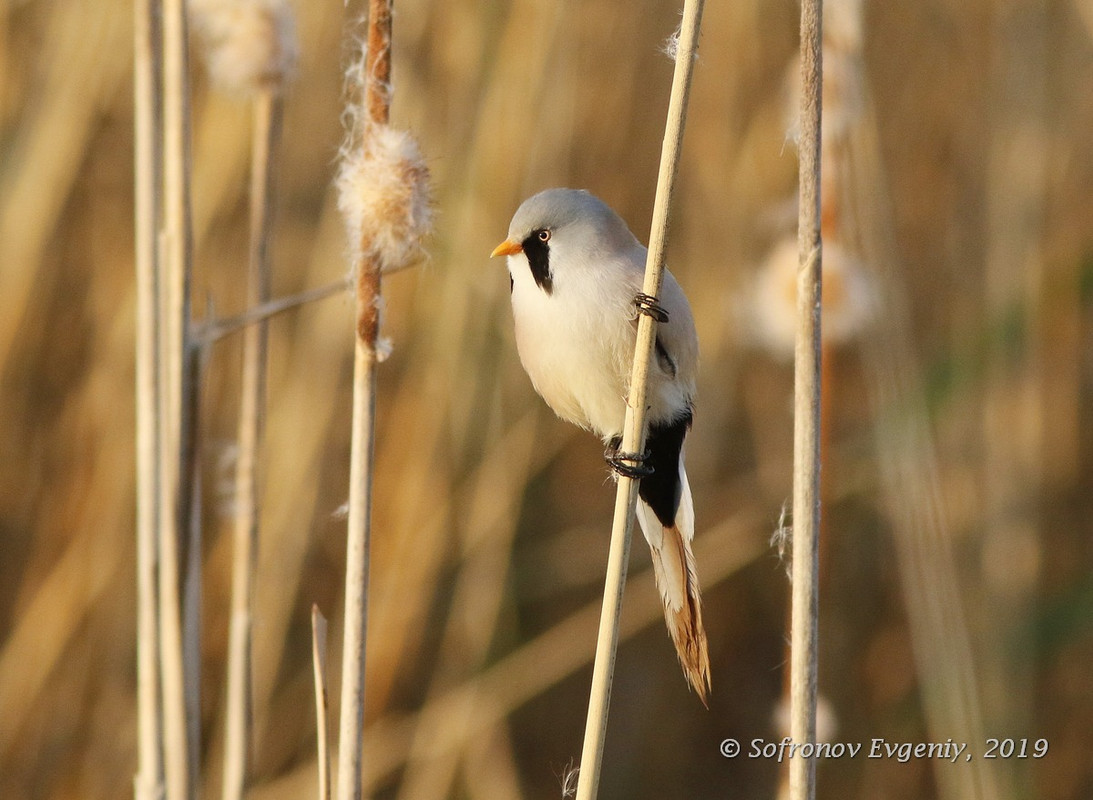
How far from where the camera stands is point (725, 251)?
2.46m

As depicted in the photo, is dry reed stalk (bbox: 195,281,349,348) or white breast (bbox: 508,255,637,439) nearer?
dry reed stalk (bbox: 195,281,349,348)

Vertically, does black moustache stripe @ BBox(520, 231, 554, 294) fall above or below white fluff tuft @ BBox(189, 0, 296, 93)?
below

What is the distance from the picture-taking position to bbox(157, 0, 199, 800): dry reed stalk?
1025mm

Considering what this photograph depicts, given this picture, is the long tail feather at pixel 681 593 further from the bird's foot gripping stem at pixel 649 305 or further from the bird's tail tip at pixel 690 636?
the bird's foot gripping stem at pixel 649 305

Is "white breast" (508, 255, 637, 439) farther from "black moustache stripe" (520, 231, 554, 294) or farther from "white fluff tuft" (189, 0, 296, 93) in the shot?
"white fluff tuft" (189, 0, 296, 93)

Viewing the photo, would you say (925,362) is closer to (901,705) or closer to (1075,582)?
(1075,582)

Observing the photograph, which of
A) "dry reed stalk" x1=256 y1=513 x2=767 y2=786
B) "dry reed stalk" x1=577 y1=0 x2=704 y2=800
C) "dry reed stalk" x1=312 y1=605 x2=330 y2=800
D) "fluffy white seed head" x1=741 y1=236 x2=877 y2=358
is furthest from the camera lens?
"dry reed stalk" x1=256 y1=513 x2=767 y2=786

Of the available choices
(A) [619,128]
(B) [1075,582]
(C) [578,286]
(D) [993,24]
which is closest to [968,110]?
(D) [993,24]

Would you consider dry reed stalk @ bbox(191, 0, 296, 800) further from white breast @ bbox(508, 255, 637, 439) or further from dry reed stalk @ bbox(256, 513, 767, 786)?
dry reed stalk @ bbox(256, 513, 767, 786)

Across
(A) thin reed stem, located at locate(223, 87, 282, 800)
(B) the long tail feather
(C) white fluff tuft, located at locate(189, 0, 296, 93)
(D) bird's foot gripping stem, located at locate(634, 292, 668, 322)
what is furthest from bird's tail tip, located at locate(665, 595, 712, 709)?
(C) white fluff tuft, located at locate(189, 0, 296, 93)

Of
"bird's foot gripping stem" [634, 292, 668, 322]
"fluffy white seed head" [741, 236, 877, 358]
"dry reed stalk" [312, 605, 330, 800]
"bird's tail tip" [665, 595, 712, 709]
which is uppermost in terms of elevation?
"fluffy white seed head" [741, 236, 877, 358]

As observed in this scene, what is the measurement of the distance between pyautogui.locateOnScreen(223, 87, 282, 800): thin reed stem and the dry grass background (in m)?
0.59

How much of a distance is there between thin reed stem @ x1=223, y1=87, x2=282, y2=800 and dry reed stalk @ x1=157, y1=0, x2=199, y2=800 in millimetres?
77

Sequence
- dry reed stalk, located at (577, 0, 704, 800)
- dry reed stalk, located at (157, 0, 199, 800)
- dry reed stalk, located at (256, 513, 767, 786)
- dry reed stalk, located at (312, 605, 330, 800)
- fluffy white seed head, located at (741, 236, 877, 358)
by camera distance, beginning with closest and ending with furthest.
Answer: dry reed stalk, located at (577, 0, 704, 800)
dry reed stalk, located at (312, 605, 330, 800)
dry reed stalk, located at (157, 0, 199, 800)
fluffy white seed head, located at (741, 236, 877, 358)
dry reed stalk, located at (256, 513, 767, 786)
